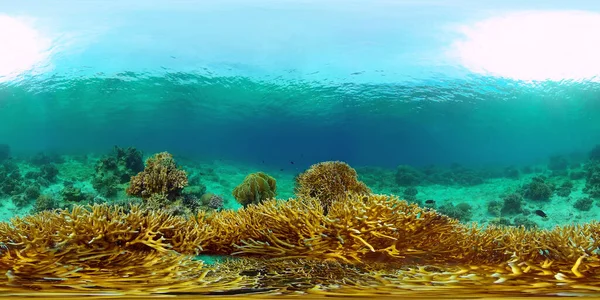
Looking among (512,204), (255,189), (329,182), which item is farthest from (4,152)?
(512,204)

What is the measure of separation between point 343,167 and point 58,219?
56.5 inches

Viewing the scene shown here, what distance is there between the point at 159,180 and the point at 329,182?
1.04 metres

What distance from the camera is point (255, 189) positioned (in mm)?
2453

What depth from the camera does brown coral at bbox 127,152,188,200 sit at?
94.2 inches

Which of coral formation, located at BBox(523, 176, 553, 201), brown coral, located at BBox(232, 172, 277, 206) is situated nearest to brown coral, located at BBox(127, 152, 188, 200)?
brown coral, located at BBox(232, 172, 277, 206)

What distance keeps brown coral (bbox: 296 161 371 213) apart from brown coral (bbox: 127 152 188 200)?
2.48 ft

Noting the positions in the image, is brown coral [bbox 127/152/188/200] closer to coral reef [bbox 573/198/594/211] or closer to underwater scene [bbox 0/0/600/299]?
underwater scene [bbox 0/0/600/299]

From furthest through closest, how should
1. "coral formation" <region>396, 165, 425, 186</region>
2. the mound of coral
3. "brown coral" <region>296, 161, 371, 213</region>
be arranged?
1. "coral formation" <region>396, 165, 425, 186</region>
2. "brown coral" <region>296, 161, 371, 213</region>
3. the mound of coral

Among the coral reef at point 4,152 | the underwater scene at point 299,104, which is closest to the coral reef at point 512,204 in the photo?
the underwater scene at point 299,104

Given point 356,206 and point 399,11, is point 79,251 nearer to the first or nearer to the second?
point 356,206

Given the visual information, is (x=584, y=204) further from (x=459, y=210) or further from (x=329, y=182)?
(x=329, y=182)

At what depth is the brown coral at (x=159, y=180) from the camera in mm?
2393

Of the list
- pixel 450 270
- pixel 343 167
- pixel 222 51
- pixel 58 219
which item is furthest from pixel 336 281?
pixel 222 51

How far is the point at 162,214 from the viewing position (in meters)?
1.61
